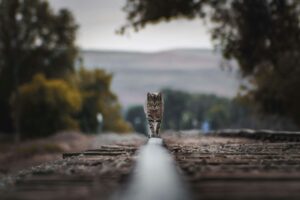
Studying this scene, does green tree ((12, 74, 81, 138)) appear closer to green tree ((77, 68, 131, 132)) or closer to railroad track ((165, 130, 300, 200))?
green tree ((77, 68, 131, 132))

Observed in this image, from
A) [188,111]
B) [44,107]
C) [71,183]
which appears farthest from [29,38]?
[71,183]

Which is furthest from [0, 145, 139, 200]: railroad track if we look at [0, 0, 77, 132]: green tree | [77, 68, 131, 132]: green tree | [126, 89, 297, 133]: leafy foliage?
[126, 89, 297, 133]: leafy foliage

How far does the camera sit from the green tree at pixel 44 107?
70.7m

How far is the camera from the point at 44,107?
235ft

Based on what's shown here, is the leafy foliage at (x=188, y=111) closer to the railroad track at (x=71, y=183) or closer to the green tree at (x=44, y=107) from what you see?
the green tree at (x=44, y=107)

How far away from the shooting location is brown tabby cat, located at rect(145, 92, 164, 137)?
1112 cm

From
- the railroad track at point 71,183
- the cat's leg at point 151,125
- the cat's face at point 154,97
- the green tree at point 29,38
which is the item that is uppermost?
the green tree at point 29,38

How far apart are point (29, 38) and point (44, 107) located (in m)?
8.94

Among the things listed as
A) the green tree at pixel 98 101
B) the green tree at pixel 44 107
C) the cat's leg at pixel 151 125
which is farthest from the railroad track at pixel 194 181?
the green tree at pixel 98 101

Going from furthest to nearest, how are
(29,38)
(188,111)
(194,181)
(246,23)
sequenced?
1. (188,111)
2. (29,38)
3. (246,23)
4. (194,181)

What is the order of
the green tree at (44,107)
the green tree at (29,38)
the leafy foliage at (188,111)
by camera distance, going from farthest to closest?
the leafy foliage at (188,111) → the green tree at (29,38) → the green tree at (44,107)

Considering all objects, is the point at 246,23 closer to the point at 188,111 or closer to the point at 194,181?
the point at 194,181

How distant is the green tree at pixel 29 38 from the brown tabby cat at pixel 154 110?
212ft

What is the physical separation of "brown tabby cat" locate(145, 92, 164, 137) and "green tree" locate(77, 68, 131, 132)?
237 ft
